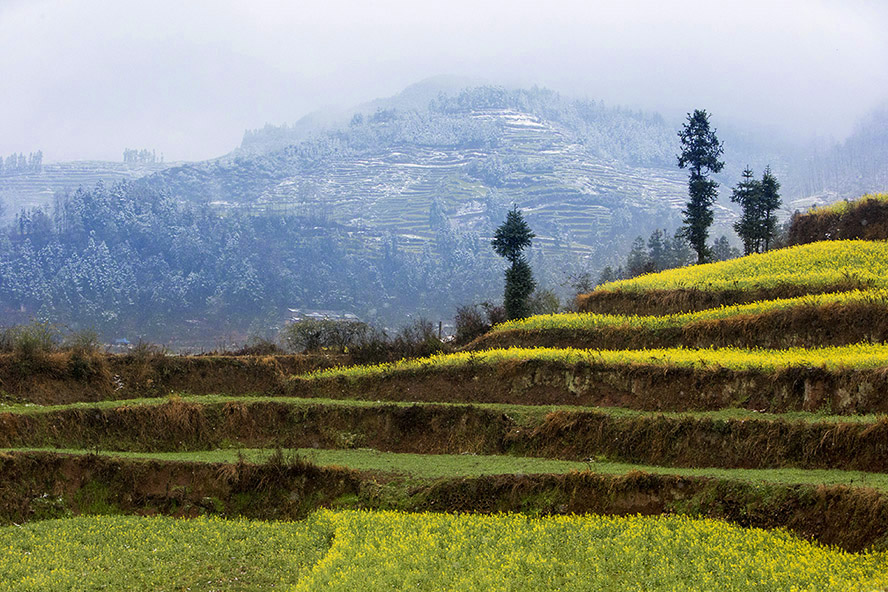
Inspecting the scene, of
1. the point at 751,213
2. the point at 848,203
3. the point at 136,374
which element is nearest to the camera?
the point at 136,374

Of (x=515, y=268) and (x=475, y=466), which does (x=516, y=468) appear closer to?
(x=475, y=466)

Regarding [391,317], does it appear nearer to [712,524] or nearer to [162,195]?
[162,195]

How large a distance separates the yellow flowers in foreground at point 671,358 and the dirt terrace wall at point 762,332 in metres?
0.81

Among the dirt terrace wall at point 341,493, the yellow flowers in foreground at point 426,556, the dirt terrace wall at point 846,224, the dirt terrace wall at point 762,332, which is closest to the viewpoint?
the yellow flowers in foreground at point 426,556

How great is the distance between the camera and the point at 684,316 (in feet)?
115

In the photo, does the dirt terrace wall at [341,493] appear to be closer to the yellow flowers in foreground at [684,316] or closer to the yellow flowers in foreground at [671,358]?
the yellow flowers in foreground at [671,358]

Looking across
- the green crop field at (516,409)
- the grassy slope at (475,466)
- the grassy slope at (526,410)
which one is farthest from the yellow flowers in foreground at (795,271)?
the grassy slope at (475,466)

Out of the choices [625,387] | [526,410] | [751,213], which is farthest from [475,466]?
[751,213]

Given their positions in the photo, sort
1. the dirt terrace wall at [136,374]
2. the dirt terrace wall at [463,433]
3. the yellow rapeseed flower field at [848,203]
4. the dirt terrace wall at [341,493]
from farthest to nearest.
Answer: the yellow rapeseed flower field at [848,203] < the dirt terrace wall at [136,374] < the dirt terrace wall at [463,433] < the dirt terrace wall at [341,493]

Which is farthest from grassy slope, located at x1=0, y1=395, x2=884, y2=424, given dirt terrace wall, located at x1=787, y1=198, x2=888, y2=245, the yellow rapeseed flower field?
the yellow rapeseed flower field

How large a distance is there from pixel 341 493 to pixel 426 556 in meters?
5.78

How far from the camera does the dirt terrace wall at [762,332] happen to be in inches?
1156

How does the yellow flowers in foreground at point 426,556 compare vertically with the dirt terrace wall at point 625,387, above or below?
below

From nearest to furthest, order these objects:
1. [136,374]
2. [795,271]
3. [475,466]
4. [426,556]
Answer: [426,556] → [475,466] → [136,374] → [795,271]
